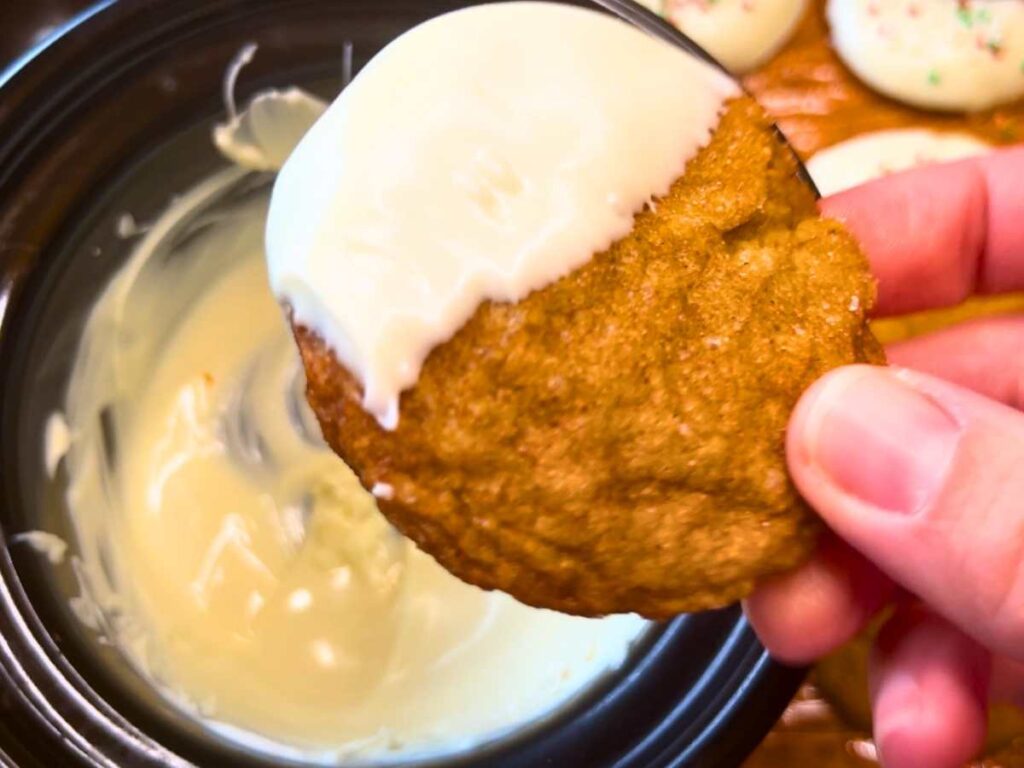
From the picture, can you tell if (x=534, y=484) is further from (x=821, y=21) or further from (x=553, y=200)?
(x=821, y=21)

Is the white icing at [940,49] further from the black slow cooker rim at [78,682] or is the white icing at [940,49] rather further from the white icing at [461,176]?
the white icing at [461,176]

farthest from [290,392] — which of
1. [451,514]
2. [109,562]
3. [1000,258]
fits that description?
[1000,258]

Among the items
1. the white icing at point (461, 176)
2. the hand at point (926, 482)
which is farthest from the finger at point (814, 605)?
the white icing at point (461, 176)

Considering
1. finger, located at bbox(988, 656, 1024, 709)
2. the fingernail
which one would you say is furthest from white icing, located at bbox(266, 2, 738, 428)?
finger, located at bbox(988, 656, 1024, 709)

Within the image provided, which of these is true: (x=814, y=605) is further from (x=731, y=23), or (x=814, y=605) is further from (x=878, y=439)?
(x=731, y=23)

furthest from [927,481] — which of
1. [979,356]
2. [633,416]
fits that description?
[979,356]
